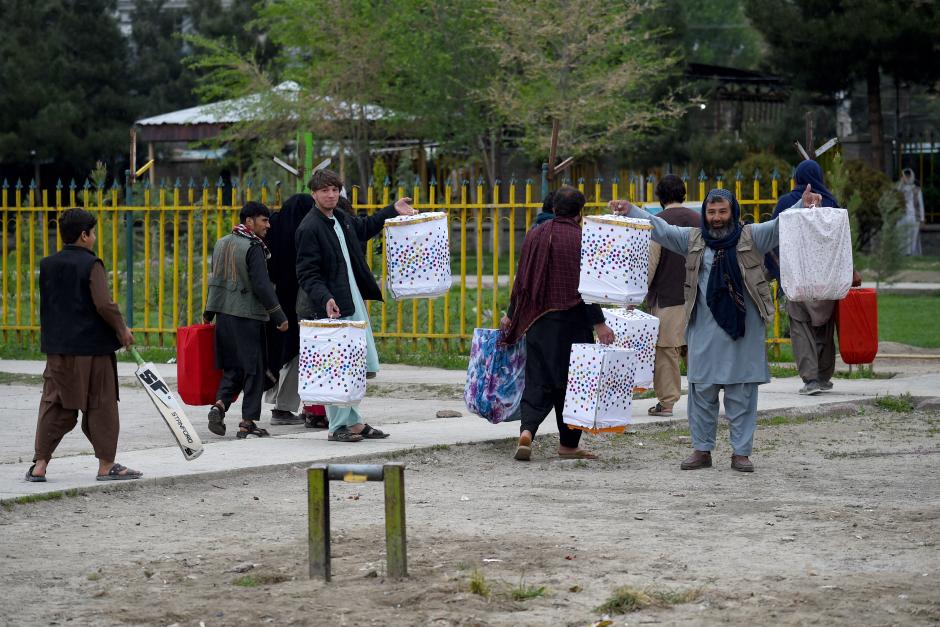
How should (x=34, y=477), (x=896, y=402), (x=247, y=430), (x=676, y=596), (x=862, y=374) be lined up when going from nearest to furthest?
(x=676, y=596), (x=34, y=477), (x=247, y=430), (x=896, y=402), (x=862, y=374)

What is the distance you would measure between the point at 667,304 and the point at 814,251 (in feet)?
7.63

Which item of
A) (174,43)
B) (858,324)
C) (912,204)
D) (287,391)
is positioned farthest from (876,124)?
(287,391)

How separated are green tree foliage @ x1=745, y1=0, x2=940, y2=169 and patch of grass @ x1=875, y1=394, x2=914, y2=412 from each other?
18.9m

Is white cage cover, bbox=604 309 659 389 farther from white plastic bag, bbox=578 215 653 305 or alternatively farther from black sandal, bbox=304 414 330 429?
black sandal, bbox=304 414 330 429

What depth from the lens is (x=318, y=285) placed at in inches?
370

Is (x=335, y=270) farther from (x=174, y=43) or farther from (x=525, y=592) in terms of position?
(x=174, y=43)

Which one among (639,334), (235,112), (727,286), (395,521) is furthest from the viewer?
(235,112)

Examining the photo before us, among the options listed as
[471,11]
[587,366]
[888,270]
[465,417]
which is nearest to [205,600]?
[587,366]

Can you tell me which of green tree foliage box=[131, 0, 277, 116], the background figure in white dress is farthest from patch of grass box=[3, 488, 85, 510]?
green tree foliage box=[131, 0, 277, 116]

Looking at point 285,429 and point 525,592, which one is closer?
point 525,592

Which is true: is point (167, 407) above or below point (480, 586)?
above

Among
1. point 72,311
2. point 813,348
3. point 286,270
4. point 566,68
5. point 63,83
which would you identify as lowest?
point 813,348

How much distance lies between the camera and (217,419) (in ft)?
32.8

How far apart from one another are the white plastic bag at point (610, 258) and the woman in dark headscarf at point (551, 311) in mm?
314
